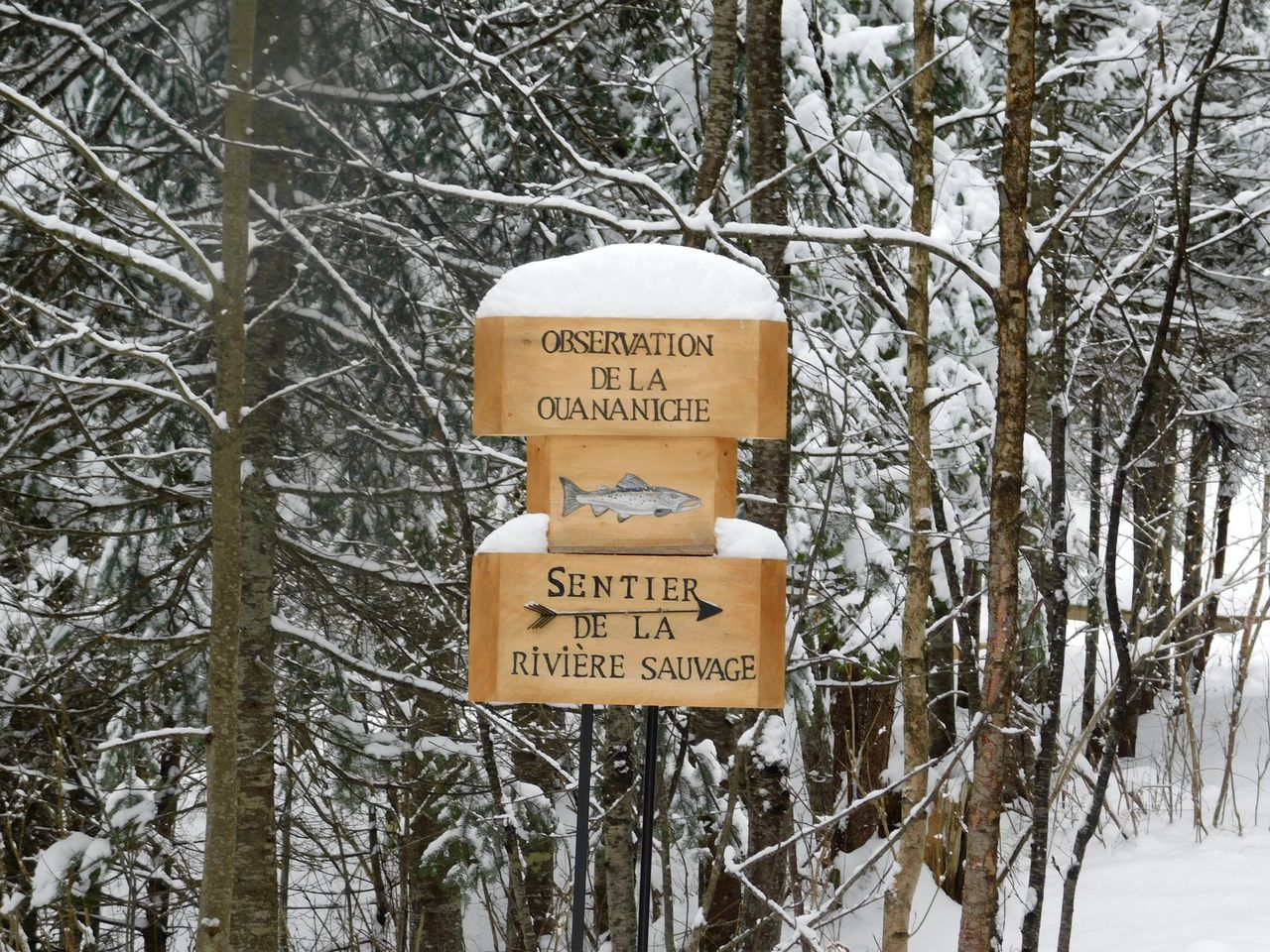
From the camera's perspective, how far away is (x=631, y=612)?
2.32 metres

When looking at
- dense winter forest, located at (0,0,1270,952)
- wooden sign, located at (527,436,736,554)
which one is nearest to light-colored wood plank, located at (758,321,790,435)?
wooden sign, located at (527,436,736,554)

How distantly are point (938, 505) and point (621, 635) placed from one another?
337 cm

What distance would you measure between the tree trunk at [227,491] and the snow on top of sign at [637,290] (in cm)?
189

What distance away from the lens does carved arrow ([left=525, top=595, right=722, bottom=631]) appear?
7.63 feet

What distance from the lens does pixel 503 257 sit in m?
5.58

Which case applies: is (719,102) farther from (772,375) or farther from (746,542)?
(746,542)

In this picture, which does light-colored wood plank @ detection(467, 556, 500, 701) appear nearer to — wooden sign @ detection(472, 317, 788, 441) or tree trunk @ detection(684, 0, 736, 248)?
wooden sign @ detection(472, 317, 788, 441)

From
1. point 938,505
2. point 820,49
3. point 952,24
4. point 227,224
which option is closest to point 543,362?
point 227,224

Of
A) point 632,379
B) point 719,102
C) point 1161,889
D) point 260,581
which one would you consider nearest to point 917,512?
point 719,102

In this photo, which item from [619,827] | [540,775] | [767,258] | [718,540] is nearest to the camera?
[718,540]

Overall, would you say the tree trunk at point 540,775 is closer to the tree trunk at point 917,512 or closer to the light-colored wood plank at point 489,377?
the tree trunk at point 917,512

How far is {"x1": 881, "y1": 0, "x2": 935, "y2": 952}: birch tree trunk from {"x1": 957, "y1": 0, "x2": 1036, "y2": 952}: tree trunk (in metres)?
1.01

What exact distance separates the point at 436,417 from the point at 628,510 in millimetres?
2168

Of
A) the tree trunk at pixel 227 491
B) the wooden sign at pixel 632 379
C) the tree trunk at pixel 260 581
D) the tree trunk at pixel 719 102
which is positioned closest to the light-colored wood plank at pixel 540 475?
the wooden sign at pixel 632 379
